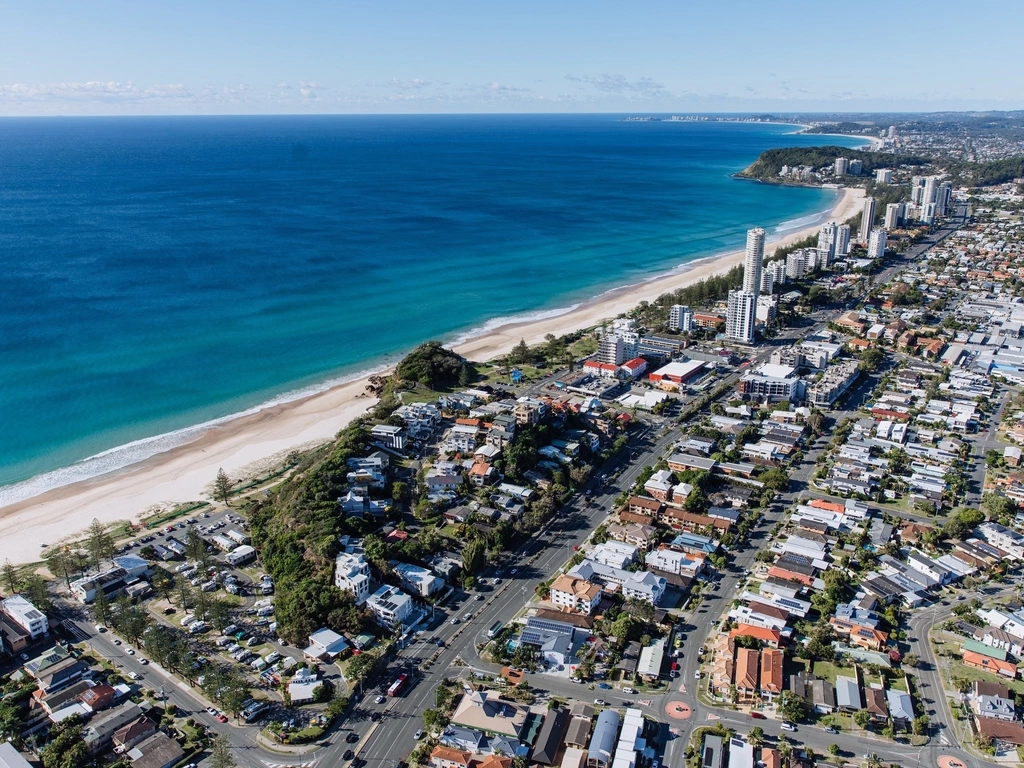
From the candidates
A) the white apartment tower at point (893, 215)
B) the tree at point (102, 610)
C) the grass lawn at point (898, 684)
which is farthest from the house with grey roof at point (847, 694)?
the white apartment tower at point (893, 215)

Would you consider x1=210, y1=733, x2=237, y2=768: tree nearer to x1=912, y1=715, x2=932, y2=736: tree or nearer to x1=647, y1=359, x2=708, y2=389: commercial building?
x1=912, y1=715, x2=932, y2=736: tree

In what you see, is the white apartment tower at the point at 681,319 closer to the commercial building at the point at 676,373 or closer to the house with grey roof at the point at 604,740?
the commercial building at the point at 676,373

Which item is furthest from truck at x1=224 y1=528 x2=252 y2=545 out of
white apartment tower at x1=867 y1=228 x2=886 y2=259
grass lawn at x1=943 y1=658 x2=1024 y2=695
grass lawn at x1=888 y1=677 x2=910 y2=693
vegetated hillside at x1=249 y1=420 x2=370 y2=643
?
white apartment tower at x1=867 y1=228 x2=886 y2=259

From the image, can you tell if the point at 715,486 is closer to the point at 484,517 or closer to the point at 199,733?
the point at 484,517

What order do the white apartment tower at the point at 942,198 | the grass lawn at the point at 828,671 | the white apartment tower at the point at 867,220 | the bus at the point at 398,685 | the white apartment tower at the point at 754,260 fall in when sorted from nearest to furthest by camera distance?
the bus at the point at 398,685, the grass lawn at the point at 828,671, the white apartment tower at the point at 754,260, the white apartment tower at the point at 867,220, the white apartment tower at the point at 942,198

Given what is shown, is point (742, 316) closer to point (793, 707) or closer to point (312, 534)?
point (312, 534)

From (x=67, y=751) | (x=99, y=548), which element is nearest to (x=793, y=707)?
(x=67, y=751)
